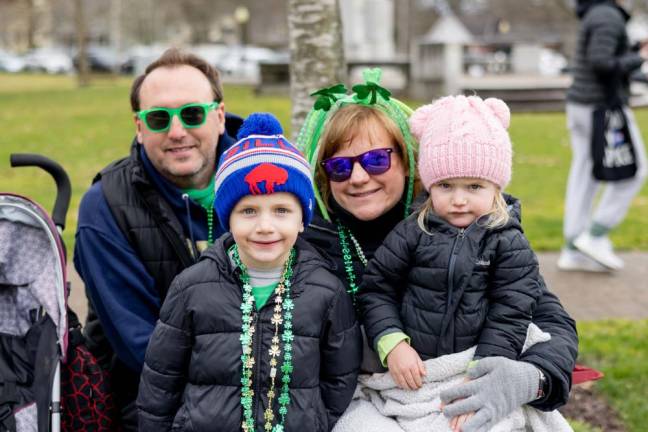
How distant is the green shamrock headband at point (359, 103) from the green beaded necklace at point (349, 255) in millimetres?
76

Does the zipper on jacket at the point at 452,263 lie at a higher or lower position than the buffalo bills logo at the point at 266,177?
lower

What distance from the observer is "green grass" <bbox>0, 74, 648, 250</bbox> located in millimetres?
8719

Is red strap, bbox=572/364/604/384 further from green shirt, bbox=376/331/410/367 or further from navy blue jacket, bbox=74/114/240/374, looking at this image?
navy blue jacket, bbox=74/114/240/374

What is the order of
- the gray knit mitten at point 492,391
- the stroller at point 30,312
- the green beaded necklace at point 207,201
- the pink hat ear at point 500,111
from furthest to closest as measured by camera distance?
the green beaded necklace at point 207,201
the stroller at point 30,312
the pink hat ear at point 500,111
the gray knit mitten at point 492,391

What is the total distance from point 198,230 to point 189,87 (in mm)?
610

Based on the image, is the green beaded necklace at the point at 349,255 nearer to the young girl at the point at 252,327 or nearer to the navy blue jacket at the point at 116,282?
the young girl at the point at 252,327

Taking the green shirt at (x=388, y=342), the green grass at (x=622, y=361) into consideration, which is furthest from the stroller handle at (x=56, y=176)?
the green grass at (x=622, y=361)

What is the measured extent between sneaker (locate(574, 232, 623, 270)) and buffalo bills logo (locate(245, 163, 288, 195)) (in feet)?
16.3

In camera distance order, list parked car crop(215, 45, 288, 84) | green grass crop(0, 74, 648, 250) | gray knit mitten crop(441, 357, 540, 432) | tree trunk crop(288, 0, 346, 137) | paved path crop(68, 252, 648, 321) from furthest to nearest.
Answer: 1. parked car crop(215, 45, 288, 84)
2. green grass crop(0, 74, 648, 250)
3. paved path crop(68, 252, 648, 321)
4. tree trunk crop(288, 0, 346, 137)
5. gray knit mitten crop(441, 357, 540, 432)

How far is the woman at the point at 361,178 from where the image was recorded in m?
2.87

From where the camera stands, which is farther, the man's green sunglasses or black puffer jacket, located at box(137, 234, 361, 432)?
the man's green sunglasses

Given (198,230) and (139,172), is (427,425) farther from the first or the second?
(139,172)

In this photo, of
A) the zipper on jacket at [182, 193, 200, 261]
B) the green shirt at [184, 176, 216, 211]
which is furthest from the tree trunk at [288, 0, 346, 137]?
the zipper on jacket at [182, 193, 200, 261]

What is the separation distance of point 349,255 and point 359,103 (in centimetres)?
57
